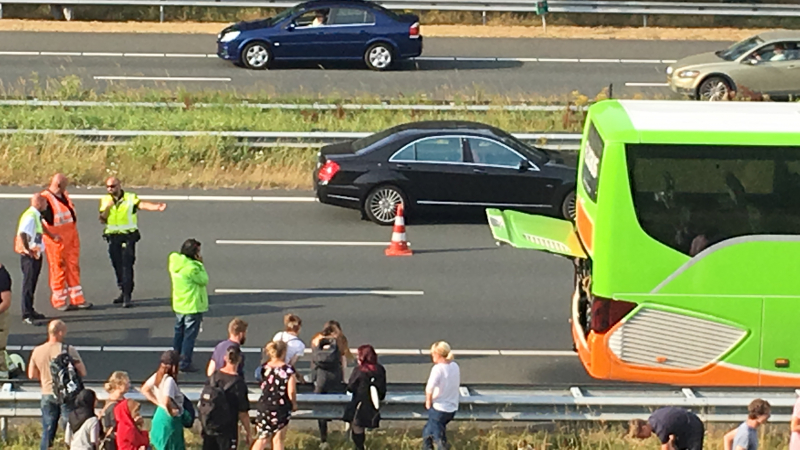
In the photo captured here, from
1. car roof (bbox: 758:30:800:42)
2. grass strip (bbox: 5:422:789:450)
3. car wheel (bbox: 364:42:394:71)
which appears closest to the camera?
grass strip (bbox: 5:422:789:450)

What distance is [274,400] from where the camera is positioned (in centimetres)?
1023

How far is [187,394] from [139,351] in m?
3.17

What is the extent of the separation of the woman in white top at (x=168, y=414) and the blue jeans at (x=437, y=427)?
1961 millimetres

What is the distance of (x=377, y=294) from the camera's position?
52.0 ft

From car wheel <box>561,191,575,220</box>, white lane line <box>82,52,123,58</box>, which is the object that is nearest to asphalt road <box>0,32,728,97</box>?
white lane line <box>82,52,123,58</box>

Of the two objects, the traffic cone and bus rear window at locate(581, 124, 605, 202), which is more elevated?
bus rear window at locate(581, 124, 605, 202)

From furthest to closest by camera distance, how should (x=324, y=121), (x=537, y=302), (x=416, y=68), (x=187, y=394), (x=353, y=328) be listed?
(x=416, y=68), (x=324, y=121), (x=537, y=302), (x=353, y=328), (x=187, y=394)

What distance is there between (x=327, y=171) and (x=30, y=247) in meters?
5.49

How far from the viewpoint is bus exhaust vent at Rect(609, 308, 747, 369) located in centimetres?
1154

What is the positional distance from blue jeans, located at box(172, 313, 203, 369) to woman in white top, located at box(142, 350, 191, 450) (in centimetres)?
281

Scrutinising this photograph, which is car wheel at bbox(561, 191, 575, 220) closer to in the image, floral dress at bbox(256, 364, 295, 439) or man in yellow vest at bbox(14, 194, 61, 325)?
man in yellow vest at bbox(14, 194, 61, 325)

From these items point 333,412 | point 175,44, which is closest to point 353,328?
point 333,412

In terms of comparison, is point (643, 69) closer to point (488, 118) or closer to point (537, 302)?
point (488, 118)

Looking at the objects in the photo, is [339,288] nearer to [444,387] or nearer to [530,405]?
Result: [530,405]
